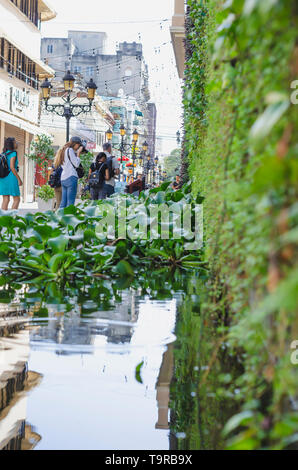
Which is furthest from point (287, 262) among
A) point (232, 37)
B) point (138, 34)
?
point (138, 34)

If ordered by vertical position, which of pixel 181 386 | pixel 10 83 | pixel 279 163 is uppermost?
pixel 10 83

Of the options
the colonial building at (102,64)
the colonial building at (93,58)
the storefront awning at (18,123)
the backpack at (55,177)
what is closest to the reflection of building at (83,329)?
the backpack at (55,177)

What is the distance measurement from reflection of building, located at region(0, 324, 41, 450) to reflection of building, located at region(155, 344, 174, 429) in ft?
1.53

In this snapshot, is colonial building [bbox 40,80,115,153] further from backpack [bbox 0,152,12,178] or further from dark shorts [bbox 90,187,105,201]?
backpack [bbox 0,152,12,178]

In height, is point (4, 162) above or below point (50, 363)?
above

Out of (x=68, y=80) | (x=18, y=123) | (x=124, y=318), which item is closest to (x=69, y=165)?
(x=68, y=80)

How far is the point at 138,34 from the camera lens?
1275 inches

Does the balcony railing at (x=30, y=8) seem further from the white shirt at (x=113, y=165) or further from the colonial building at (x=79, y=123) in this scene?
the white shirt at (x=113, y=165)

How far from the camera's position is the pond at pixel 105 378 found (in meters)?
2.22

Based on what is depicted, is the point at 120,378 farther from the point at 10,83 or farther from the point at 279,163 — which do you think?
the point at 10,83

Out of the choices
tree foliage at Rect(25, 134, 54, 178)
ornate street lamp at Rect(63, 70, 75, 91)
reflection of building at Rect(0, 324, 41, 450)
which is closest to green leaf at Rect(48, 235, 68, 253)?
reflection of building at Rect(0, 324, 41, 450)

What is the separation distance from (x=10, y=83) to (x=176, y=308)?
3210 centimetres

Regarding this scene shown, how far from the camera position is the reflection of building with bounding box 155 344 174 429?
238 cm

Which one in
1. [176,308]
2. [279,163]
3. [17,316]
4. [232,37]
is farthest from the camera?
[176,308]
